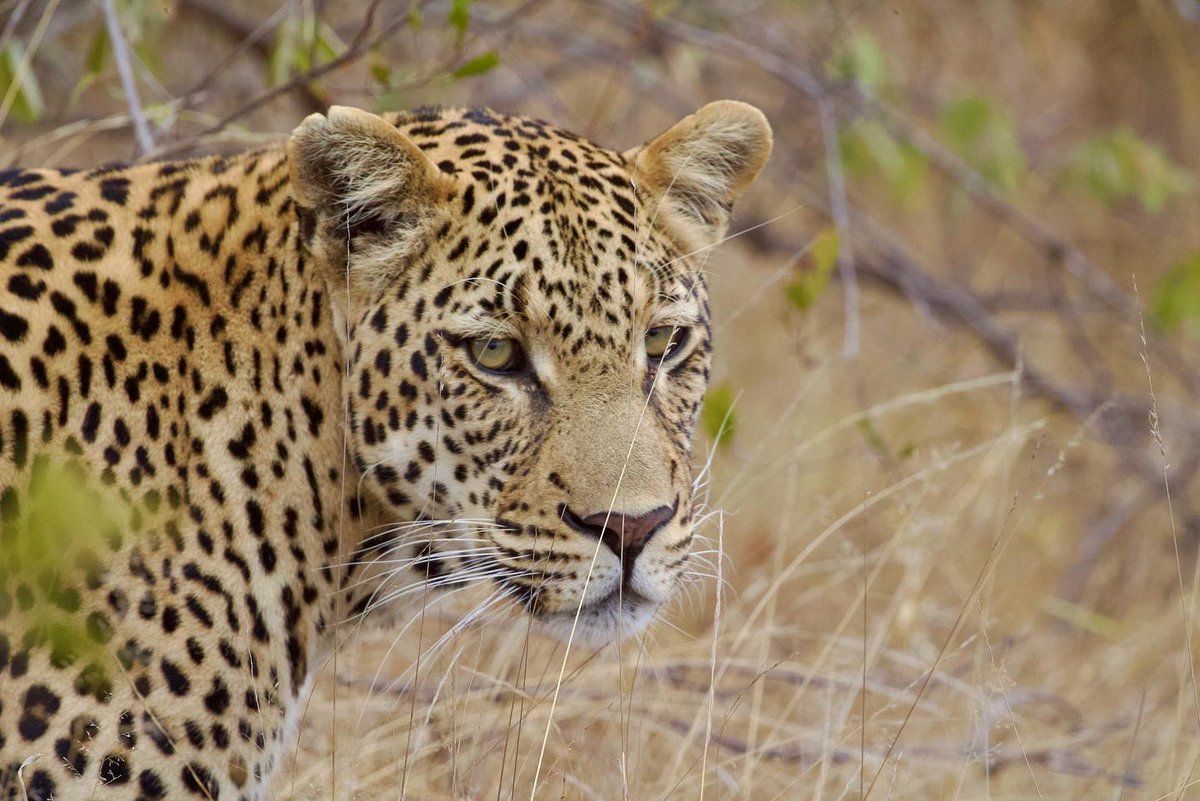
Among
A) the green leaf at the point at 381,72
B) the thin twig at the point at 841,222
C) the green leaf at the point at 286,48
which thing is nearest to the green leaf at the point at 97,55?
the green leaf at the point at 286,48

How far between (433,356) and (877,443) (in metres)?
2.41

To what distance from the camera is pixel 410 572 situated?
14.0 ft

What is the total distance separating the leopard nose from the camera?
379 cm

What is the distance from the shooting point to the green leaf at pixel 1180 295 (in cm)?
695

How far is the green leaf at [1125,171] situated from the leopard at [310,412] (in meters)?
4.06

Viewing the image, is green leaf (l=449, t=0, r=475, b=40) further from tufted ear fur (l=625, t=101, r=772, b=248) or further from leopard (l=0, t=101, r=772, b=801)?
leopard (l=0, t=101, r=772, b=801)

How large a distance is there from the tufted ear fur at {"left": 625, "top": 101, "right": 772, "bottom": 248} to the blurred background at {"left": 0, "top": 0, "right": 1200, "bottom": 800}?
587mm

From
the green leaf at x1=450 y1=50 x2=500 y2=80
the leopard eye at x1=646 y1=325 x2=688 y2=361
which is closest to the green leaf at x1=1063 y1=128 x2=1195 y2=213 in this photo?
the green leaf at x1=450 y1=50 x2=500 y2=80

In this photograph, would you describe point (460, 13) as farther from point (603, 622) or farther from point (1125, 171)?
point (1125, 171)

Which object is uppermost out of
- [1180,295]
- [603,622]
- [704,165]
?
[704,165]

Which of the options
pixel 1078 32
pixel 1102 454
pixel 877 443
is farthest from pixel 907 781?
pixel 1078 32

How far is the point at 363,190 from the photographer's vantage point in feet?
13.0

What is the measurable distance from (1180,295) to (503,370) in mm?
4127

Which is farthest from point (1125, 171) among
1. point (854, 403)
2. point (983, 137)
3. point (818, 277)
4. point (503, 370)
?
point (503, 370)
